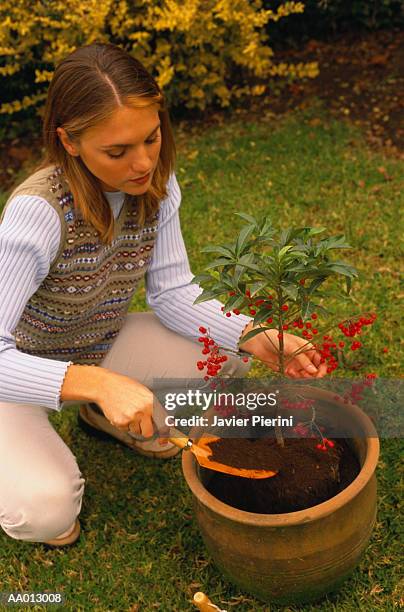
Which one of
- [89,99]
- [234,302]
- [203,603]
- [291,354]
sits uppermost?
[89,99]

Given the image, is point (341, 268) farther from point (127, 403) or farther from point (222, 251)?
point (127, 403)

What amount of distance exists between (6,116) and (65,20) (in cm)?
105

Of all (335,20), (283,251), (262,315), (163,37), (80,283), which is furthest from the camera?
(335,20)

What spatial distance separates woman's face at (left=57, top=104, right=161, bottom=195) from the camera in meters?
1.98

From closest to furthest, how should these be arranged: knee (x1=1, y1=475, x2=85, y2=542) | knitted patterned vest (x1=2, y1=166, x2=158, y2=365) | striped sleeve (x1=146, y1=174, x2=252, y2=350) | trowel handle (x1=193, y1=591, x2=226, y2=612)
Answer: trowel handle (x1=193, y1=591, x2=226, y2=612) < knitted patterned vest (x1=2, y1=166, x2=158, y2=365) < knee (x1=1, y1=475, x2=85, y2=542) < striped sleeve (x1=146, y1=174, x2=252, y2=350)

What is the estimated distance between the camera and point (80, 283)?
2268 millimetres

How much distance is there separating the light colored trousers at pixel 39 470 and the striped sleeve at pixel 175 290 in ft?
0.37

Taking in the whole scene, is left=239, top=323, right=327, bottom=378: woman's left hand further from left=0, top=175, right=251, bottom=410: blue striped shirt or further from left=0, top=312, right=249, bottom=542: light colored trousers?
left=0, top=175, right=251, bottom=410: blue striped shirt

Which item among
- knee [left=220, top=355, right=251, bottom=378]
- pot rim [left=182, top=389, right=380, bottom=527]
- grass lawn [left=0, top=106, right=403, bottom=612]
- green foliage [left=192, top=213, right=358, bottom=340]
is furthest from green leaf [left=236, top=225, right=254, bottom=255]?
grass lawn [left=0, top=106, right=403, bottom=612]

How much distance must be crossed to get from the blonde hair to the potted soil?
0.41m

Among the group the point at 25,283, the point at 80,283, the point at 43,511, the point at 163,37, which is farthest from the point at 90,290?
the point at 163,37

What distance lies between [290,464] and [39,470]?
0.71 m

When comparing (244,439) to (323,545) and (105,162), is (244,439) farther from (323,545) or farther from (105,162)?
(105,162)

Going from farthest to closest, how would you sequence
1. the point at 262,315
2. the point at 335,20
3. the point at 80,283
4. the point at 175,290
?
the point at 335,20, the point at 175,290, the point at 80,283, the point at 262,315
